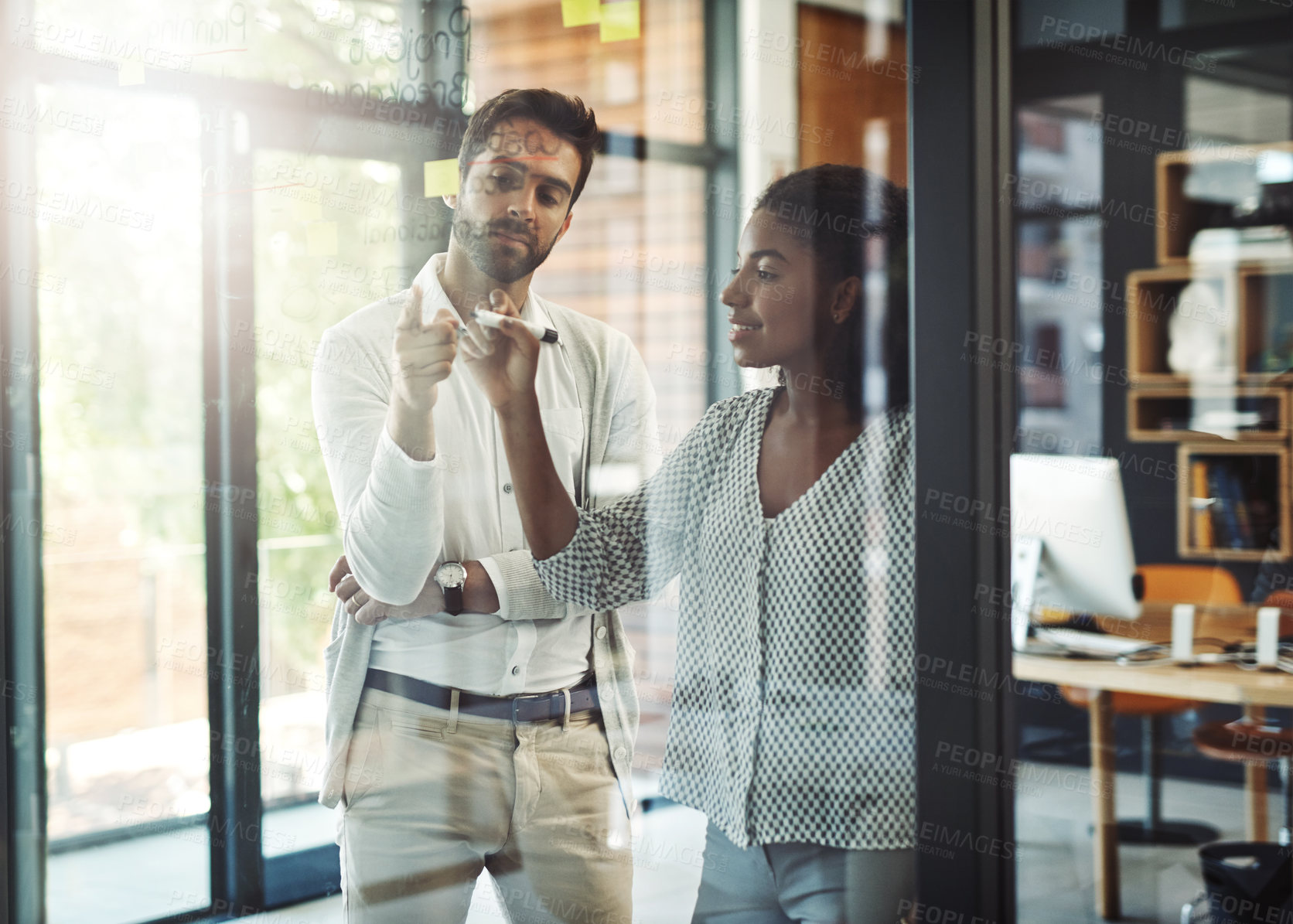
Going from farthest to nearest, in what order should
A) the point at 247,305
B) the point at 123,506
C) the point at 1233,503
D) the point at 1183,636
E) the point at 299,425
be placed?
the point at 123,506 < the point at 247,305 < the point at 299,425 < the point at 1183,636 < the point at 1233,503

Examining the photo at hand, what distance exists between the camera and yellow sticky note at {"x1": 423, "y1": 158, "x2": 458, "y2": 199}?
1812 millimetres

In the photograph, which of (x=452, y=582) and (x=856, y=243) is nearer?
(x=856, y=243)

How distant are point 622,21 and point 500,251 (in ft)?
1.24

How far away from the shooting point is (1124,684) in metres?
1.74

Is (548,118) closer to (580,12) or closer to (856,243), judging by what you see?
(580,12)

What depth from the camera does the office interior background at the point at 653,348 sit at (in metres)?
1.40

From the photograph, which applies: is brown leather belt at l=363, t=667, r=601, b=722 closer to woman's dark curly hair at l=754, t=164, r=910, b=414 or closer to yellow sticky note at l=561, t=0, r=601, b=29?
woman's dark curly hair at l=754, t=164, r=910, b=414

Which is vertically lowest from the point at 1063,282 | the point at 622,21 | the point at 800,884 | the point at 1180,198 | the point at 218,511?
the point at 800,884

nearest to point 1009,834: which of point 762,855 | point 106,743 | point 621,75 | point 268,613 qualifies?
point 762,855

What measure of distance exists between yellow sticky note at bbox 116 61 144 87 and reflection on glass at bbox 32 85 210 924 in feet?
0.10

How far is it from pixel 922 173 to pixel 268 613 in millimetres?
1379

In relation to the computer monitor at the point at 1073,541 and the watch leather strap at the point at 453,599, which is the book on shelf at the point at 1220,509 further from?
the watch leather strap at the point at 453,599

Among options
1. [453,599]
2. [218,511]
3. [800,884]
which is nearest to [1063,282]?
[800,884]

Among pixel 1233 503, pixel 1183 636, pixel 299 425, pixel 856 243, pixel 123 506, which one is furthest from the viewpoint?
pixel 123 506
